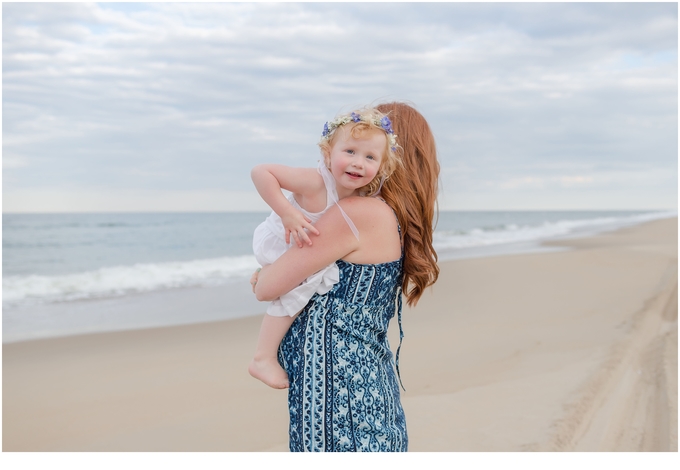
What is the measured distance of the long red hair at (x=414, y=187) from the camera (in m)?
1.90

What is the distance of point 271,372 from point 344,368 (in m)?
0.26

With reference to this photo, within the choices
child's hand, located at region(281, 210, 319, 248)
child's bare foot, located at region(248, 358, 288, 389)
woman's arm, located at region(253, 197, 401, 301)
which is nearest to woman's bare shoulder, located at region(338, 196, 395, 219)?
woman's arm, located at region(253, 197, 401, 301)

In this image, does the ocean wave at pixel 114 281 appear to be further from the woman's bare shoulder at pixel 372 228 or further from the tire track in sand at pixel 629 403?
the woman's bare shoulder at pixel 372 228

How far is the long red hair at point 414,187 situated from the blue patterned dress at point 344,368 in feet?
0.28

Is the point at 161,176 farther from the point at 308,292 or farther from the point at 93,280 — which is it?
the point at 308,292

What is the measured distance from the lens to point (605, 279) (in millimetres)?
11328

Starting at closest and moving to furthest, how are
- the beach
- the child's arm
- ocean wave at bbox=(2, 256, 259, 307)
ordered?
the child's arm, the beach, ocean wave at bbox=(2, 256, 259, 307)

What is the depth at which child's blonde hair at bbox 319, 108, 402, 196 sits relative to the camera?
6.19ft

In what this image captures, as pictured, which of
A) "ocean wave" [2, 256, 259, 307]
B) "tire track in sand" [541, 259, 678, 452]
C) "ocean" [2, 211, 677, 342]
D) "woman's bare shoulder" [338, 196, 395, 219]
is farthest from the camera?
"ocean wave" [2, 256, 259, 307]

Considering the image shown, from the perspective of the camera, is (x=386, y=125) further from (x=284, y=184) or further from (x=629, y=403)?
(x=629, y=403)

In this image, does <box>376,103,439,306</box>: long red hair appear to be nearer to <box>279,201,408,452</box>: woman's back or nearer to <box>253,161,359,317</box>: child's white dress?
<box>279,201,408,452</box>: woman's back

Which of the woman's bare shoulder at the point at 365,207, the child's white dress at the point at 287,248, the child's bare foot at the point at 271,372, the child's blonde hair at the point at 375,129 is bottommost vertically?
the child's bare foot at the point at 271,372

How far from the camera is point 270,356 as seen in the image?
6.52 ft

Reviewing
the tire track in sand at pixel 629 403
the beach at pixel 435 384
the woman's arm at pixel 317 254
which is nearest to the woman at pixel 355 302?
the woman's arm at pixel 317 254
